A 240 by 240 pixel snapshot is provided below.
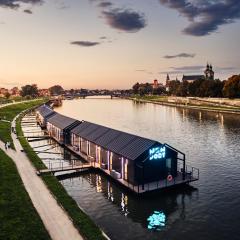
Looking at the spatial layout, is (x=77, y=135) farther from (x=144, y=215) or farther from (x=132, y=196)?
(x=144, y=215)

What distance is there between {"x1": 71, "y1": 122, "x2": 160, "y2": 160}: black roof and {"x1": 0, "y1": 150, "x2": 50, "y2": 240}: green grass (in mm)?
15292

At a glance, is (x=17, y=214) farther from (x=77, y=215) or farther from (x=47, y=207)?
(x=77, y=215)

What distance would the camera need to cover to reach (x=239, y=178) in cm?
5497

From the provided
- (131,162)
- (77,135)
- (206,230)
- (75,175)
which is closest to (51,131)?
(77,135)

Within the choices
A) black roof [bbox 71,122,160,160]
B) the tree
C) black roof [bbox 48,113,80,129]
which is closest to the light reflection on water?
black roof [bbox 71,122,160,160]

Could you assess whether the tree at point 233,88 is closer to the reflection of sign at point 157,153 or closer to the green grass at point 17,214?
the reflection of sign at point 157,153

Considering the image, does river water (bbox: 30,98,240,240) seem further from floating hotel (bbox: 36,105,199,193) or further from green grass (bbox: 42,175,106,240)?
green grass (bbox: 42,175,106,240)

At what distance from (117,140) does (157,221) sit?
19511 millimetres

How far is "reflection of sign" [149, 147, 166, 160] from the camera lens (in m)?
48.2

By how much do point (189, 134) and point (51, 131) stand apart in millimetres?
40828

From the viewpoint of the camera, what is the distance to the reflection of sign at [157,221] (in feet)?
124

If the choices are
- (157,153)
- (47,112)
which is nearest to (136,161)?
(157,153)

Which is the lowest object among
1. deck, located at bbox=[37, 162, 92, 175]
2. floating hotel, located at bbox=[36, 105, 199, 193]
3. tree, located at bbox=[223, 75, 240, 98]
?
deck, located at bbox=[37, 162, 92, 175]

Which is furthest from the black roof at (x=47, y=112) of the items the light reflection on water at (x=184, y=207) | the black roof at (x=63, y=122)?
the light reflection on water at (x=184, y=207)
